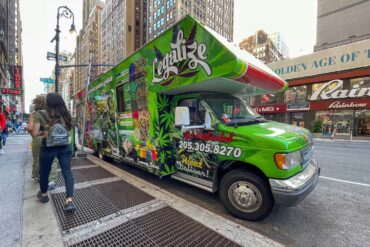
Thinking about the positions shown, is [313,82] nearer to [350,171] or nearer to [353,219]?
[350,171]

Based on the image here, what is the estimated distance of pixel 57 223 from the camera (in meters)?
2.69

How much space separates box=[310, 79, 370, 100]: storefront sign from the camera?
2000cm

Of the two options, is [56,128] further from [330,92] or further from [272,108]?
[272,108]

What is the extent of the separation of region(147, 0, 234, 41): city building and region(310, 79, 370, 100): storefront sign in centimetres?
3049

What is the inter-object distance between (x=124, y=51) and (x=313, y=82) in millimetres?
56540

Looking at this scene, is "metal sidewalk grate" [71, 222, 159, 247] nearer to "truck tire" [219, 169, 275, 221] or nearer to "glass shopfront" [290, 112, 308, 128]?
"truck tire" [219, 169, 275, 221]

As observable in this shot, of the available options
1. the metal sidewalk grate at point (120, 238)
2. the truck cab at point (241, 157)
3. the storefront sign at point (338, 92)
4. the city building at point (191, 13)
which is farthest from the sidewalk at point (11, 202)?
the city building at point (191, 13)

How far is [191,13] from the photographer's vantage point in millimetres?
52719

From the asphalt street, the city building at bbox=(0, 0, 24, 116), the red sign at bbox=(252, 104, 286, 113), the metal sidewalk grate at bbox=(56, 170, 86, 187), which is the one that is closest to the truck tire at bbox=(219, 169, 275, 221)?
the asphalt street

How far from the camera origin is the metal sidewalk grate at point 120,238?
2.30 metres

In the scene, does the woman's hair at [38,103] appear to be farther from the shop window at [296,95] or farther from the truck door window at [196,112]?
the shop window at [296,95]

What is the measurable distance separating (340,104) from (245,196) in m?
25.2

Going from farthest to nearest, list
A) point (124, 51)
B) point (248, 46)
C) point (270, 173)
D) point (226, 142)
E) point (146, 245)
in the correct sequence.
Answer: point (248, 46)
point (124, 51)
point (226, 142)
point (270, 173)
point (146, 245)

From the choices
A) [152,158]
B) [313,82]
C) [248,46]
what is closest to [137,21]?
[248,46]
